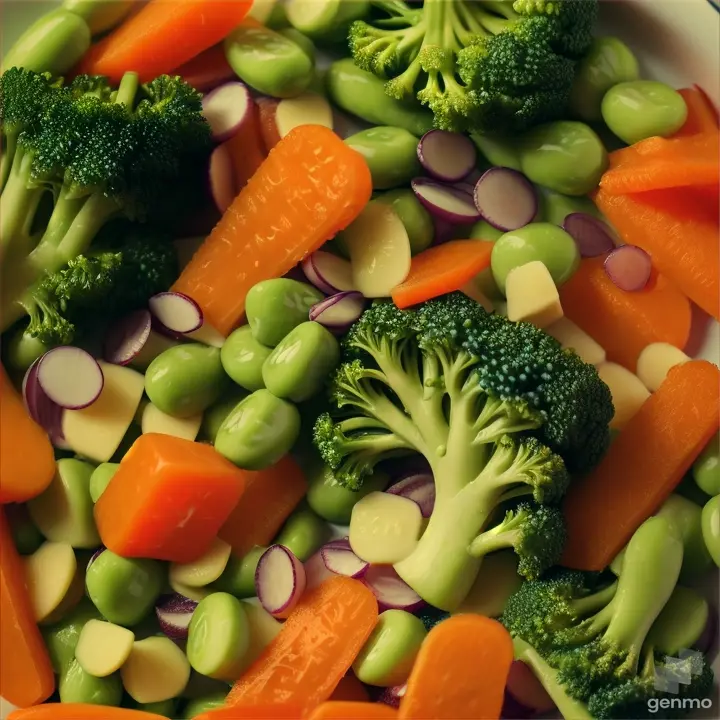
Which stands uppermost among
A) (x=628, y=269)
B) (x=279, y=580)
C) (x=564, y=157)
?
(x=564, y=157)

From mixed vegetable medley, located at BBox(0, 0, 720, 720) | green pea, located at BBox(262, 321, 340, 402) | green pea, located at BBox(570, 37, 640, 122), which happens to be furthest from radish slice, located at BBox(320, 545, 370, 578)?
green pea, located at BBox(570, 37, 640, 122)

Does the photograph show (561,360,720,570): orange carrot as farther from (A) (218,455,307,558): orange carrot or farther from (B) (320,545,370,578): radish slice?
(A) (218,455,307,558): orange carrot

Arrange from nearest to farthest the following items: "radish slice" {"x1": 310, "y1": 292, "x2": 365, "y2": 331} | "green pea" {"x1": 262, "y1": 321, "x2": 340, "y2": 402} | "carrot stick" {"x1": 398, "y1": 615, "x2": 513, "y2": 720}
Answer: "carrot stick" {"x1": 398, "y1": 615, "x2": 513, "y2": 720}
"green pea" {"x1": 262, "y1": 321, "x2": 340, "y2": 402}
"radish slice" {"x1": 310, "y1": 292, "x2": 365, "y2": 331}

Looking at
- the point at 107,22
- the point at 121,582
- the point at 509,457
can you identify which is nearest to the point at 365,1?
the point at 107,22

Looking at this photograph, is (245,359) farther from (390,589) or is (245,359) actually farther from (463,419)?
(390,589)

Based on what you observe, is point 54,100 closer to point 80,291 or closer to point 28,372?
point 80,291

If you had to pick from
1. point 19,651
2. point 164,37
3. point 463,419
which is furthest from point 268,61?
point 19,651
